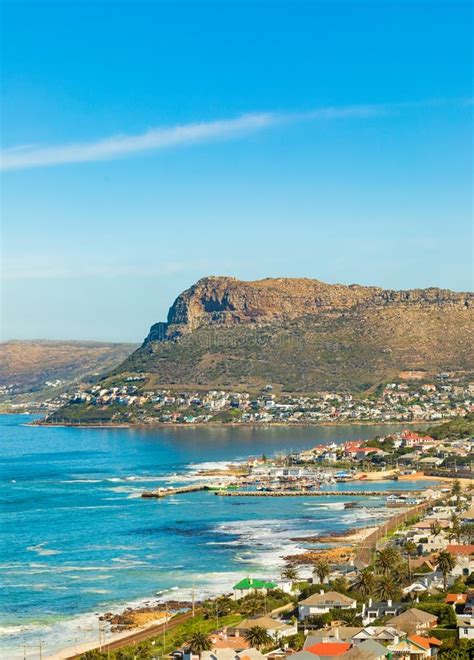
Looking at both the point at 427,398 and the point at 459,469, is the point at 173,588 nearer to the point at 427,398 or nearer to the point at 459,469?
the point at 459,469

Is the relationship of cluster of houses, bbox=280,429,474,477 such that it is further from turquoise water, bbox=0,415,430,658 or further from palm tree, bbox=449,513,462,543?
palm tree, bbox=449,513,462,543

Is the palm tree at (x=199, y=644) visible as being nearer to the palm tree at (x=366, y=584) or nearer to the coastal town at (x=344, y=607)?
the coastal town at (x=344, y=607)

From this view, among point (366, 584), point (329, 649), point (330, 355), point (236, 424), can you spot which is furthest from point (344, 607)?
point (330, 355)

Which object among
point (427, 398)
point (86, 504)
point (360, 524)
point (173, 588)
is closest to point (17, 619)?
point (173, 588)

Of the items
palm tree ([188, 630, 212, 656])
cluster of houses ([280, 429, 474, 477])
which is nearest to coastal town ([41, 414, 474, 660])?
palm tree ([188, 630, 212, 656])

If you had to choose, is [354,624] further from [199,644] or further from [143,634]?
[143,634]

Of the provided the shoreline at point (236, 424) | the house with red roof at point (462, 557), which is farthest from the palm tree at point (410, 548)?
the shoreline at point (236, 424)
